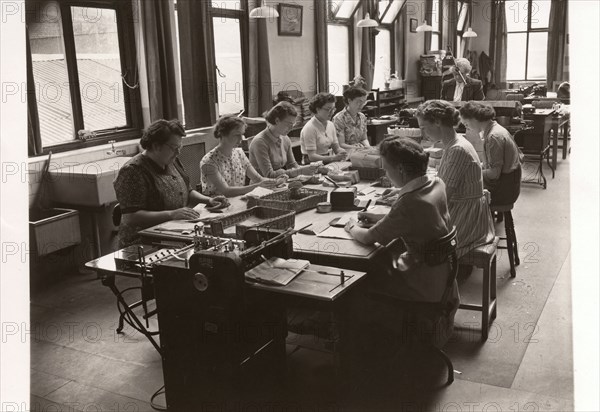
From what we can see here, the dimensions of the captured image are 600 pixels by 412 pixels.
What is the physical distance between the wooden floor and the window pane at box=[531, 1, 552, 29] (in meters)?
13.1

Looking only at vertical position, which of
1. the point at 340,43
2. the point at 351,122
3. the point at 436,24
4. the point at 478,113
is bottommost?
the point at 351,122

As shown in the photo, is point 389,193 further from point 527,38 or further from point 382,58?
point 527,38

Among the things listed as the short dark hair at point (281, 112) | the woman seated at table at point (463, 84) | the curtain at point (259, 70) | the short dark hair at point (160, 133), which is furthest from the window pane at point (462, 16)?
the short dark hair at point (160, 133)

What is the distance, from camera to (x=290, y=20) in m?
7.88

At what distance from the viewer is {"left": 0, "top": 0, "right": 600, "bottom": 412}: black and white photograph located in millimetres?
1434

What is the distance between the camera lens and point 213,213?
357 cm

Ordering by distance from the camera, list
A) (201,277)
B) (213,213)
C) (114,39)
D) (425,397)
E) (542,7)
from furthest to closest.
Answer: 1. (542,7)
2. (114,39)
3. (213,213)
4. (425,397)
5. (201,277)

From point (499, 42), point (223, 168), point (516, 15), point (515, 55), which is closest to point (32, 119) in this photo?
point (223, 168)

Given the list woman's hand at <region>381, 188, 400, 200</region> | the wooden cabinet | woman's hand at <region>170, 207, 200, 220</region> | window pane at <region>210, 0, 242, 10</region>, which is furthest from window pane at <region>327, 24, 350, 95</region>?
woman's hand at <region>170, 207, 200, 220</region>

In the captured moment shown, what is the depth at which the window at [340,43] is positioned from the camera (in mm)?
9195

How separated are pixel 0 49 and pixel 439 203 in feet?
6.93

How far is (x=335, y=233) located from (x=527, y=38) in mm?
14545

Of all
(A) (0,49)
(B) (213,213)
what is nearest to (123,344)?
(B) (213,213)

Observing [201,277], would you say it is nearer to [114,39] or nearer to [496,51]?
[114,39]
